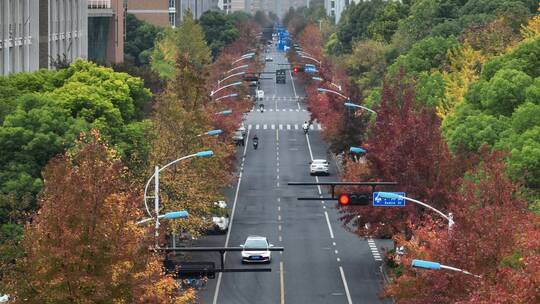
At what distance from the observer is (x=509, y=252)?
42.2 meters

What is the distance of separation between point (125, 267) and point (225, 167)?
46809 millimetres

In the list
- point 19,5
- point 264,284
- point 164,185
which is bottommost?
point 264,284

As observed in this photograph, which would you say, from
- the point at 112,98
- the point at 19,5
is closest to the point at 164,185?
the point at 112,98

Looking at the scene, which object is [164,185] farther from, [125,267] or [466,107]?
[125,267]

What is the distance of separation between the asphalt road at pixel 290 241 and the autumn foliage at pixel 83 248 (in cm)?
2226

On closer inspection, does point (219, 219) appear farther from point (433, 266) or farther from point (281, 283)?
point (433, 266)

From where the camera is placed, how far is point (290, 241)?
252 ft

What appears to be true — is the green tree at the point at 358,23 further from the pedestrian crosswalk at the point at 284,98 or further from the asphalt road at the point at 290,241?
the asphalt road at the point at 290,241

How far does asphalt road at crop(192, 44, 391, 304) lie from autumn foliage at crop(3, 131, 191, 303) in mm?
22259

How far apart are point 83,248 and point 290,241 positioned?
39.8m

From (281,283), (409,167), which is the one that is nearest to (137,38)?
(281,283)

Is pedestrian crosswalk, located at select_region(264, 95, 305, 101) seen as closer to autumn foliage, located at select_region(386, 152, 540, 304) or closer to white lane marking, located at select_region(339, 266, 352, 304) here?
white lane marking, located at select_region(339, 266, 352, 304)

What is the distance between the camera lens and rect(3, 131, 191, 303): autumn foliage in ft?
123

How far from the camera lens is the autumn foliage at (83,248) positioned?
123 feet
